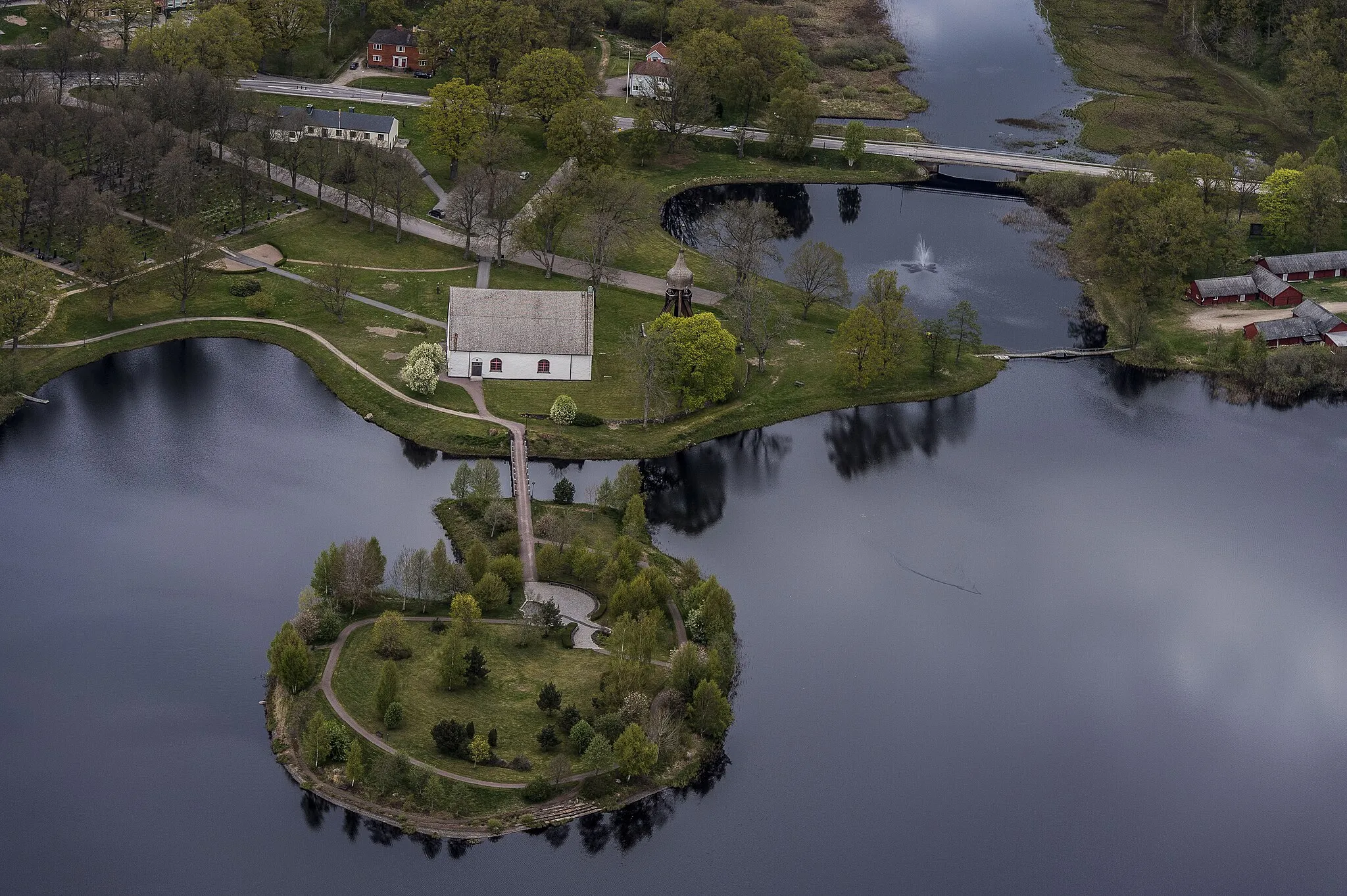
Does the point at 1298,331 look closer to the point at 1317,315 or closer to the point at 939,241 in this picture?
the point at 1317,315

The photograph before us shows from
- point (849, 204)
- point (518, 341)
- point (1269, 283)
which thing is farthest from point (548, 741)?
point (849, 204)

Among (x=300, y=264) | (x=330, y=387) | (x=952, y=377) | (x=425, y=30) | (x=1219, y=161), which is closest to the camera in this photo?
(x=330, y=387)

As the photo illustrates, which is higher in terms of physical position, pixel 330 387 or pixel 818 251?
pixel 818 251

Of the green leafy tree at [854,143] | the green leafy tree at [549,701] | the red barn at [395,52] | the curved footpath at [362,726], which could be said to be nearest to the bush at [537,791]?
the curved footpath at [362,726]

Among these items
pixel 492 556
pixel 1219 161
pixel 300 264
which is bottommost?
pixel 492 556

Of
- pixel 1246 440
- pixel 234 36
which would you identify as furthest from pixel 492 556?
pixel 234 36

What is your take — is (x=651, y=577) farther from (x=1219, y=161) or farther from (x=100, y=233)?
(x=1219, y=161)

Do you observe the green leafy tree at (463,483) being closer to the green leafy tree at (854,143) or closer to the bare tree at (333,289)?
the bare tree at (333,289)
